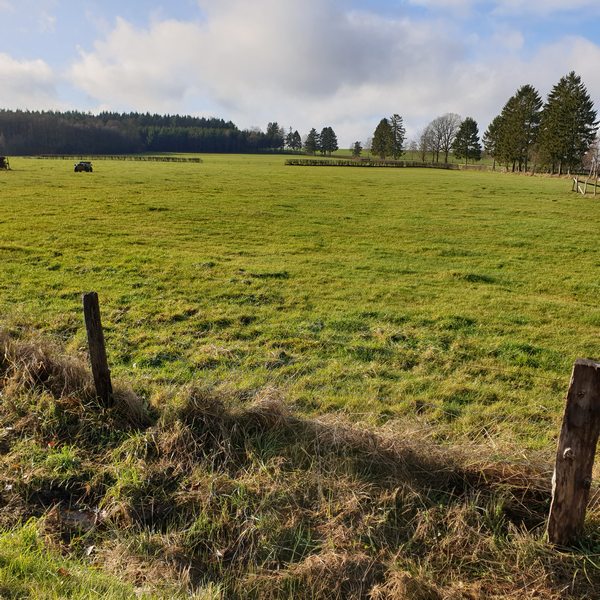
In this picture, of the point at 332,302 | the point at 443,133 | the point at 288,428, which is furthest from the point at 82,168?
the point at 443,133

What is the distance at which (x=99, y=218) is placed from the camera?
22.1 metres

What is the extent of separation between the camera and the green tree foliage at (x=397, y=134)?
110 m

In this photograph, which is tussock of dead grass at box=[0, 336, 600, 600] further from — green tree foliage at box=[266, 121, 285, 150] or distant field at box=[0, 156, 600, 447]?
green tree foliage at box=[266, 121, 285, 150]

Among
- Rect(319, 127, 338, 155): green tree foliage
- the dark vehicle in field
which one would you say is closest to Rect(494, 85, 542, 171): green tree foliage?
Rect(319, 127, 338, 155): green tree foliage

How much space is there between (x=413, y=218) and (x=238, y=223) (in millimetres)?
9884

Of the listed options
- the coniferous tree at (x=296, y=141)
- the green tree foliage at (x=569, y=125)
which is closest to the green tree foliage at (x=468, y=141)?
the green tree foliage at (x=569, y=125)

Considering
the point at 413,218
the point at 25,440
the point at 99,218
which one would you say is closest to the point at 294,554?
the point at 25,440

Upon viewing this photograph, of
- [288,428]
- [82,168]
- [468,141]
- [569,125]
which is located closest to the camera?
[288,428]

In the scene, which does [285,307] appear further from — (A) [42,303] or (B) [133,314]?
(A) [42,303]

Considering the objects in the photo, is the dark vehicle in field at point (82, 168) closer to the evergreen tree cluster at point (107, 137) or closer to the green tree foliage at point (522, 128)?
the green tree foliage at point (522, 128)

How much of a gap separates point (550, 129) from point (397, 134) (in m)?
43.7

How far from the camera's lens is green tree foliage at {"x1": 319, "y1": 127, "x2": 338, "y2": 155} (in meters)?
133

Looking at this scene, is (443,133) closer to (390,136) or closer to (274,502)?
(390,136)

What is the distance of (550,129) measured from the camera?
237ft
